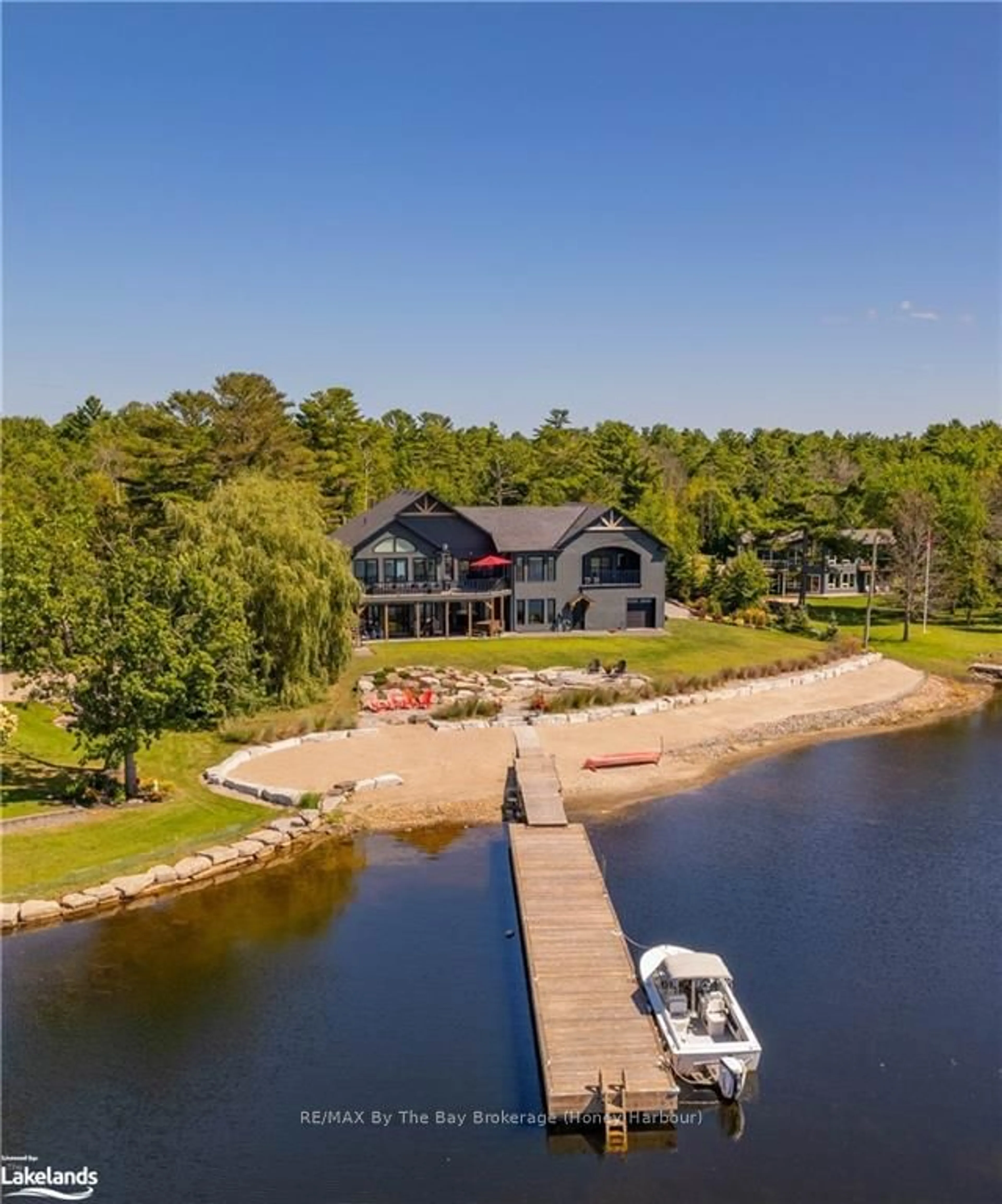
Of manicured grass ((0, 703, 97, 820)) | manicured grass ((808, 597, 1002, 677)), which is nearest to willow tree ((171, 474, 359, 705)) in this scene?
manicured grass ((0, 703, 97, 820))

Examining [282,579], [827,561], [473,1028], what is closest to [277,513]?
[282,579]

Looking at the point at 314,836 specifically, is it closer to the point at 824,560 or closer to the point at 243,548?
the point at 243,548

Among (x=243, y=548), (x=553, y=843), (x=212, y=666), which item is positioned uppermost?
(x=243, y=548)

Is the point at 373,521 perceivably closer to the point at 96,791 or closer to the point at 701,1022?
the point at 96,791

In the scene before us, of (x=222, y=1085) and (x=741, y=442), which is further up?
(x=741, y=442)

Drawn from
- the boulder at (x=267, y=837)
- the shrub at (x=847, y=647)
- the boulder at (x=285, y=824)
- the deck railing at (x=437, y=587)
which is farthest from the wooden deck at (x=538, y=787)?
the shrub at (x=847, y=647)

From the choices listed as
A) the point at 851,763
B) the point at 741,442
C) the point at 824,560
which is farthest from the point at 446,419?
the point at 851,763

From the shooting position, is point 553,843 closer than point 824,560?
Yes
